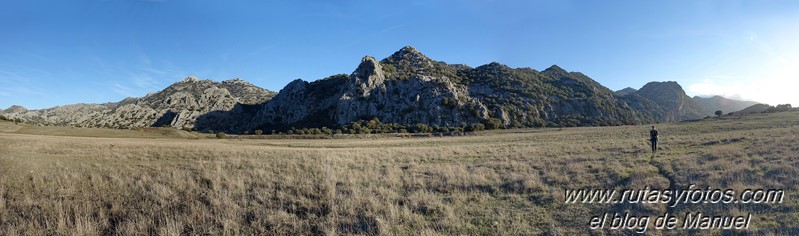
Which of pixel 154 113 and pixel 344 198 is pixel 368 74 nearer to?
pixel 154 113

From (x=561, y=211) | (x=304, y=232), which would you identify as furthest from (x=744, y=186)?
(x=304, y=232)

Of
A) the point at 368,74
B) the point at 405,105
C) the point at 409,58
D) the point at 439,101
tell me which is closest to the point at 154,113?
the point at 368,74

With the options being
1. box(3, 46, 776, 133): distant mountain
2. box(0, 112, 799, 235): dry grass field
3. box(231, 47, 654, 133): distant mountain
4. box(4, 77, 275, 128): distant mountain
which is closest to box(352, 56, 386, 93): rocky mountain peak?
box(231, 47, 654, 133): distant mountain

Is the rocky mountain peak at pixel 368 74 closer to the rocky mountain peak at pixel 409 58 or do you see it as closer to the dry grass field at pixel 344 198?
the rocky mountain peak at pixel 409 58

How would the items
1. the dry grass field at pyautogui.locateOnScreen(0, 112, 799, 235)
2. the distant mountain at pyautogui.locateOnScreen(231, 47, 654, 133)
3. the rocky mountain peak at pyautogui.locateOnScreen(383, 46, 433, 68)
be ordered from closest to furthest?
1. the dry grass field at pyautogui.locateOnScreen(0, 112, 799, 235)
2. the distant mountain at pyautogui.locateOnScreen(231, 47, 654, 133)
3. the rocky mountain peak at pyautogui.locateOnScreen(383, 46, 433, 68)

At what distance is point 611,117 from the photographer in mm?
134250

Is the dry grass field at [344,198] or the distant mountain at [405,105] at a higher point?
the distant mountain at [405,105]

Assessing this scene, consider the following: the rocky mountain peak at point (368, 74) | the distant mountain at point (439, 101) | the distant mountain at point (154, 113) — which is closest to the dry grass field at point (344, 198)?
the distant mountain at point (439, 101)

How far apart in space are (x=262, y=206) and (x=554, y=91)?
156 meters

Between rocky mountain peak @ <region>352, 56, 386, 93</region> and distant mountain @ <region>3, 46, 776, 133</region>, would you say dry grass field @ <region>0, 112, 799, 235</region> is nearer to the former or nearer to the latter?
distant mountain @ <region>3, 46, 776, 133</region>

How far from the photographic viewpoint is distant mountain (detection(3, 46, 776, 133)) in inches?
4766

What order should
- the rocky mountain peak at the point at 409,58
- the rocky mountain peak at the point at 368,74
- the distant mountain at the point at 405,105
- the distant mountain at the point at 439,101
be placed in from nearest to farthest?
the distant mountain at the point at 439,101 < the distant mountain at the point at 405,105 < the rocky mountain peak at the point at 368,74 < the rocky mountain peak at the point at 409,58

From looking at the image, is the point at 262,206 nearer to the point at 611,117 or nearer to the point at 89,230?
the point at 89,230

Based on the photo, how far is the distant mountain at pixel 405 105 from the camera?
121 meters
